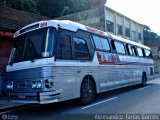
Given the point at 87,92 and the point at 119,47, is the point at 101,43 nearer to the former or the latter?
the point at 119,47

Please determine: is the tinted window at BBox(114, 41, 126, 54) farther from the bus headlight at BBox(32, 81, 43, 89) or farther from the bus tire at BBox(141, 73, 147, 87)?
the bus headlight at BBox(32, 81, 43, 89)

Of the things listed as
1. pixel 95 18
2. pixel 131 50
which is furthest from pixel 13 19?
pixel 95 18

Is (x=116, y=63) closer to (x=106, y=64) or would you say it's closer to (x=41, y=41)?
(x=106, y=64)

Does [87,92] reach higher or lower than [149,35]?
lower

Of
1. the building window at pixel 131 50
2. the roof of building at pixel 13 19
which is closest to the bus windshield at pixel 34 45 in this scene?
the roof of building at pixel 13 19

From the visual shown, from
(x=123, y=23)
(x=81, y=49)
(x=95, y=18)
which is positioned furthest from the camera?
(x=123, y=23)

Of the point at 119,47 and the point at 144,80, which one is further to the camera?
the point at 144,80

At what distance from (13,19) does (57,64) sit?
8588 mm

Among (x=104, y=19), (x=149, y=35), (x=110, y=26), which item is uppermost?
(x=149, y=35)

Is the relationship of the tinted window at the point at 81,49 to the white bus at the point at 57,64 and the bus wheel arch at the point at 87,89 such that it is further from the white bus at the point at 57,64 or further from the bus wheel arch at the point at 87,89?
the bus wheel arch at the point at 87,89

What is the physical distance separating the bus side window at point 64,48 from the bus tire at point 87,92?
4.83ft

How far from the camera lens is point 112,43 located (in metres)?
12.1

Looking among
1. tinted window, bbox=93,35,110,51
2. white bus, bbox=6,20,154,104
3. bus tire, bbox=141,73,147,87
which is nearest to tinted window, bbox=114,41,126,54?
tinted window, bbox=93,35,110,51

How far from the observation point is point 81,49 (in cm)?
923
